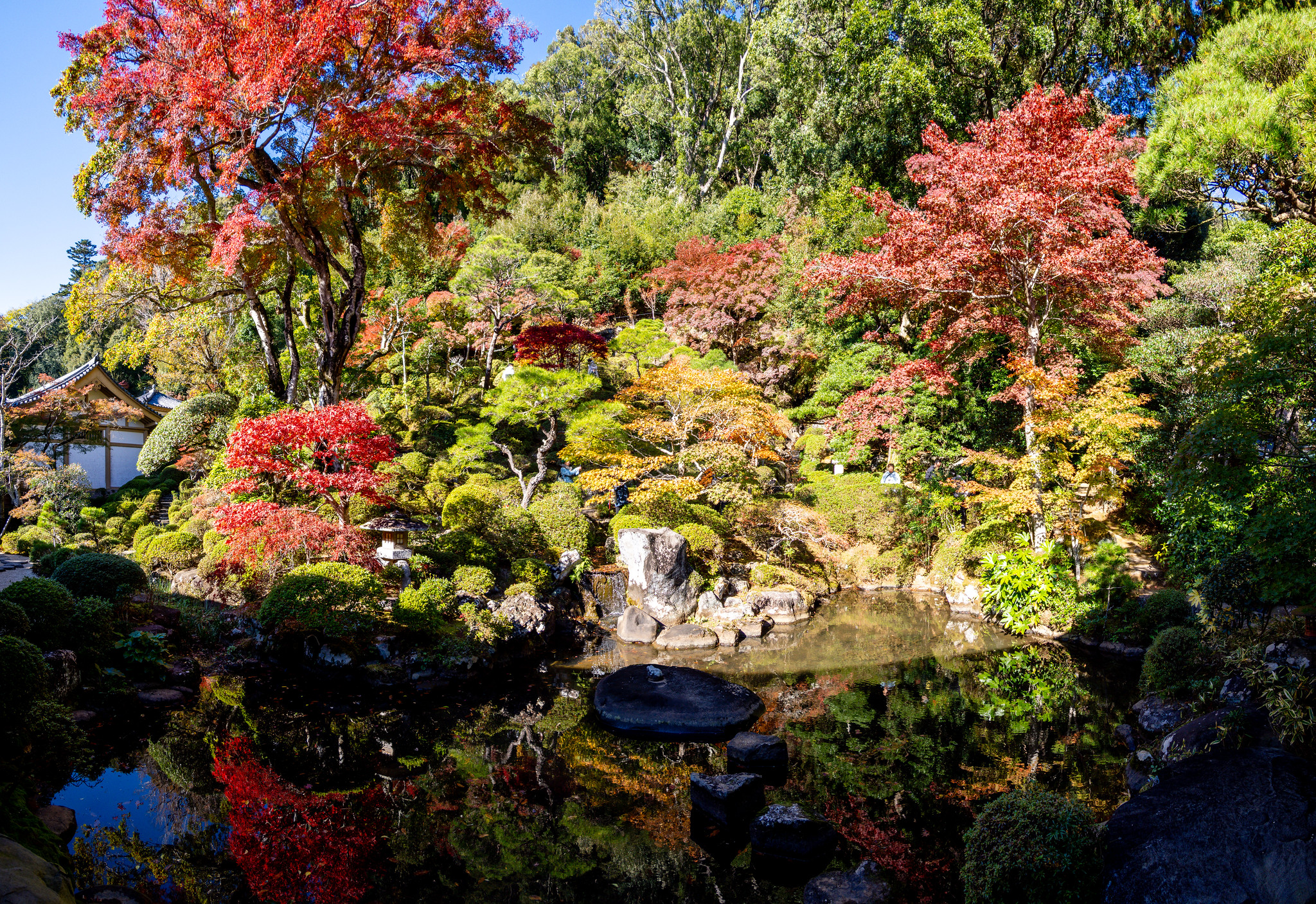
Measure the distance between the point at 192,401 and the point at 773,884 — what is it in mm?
15207

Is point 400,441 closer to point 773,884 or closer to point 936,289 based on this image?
point 936,289

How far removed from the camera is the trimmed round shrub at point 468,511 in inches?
433

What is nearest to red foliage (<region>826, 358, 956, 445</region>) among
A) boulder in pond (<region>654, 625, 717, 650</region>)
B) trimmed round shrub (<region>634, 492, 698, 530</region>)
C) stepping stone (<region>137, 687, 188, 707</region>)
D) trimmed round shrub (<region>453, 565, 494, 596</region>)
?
trimmed round shrub (<region>634, 492, 698, 530</region>)

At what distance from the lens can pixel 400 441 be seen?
1540 centimetres

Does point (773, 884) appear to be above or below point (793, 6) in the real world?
below

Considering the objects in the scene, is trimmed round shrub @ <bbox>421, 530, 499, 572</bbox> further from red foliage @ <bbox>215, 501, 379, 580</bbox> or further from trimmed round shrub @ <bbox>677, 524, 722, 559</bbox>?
trimmed round shrub @ <bbox>677, 524, 722, 559</bbox>

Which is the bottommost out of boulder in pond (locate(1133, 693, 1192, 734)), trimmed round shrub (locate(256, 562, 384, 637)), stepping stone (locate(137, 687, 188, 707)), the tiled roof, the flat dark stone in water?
the flat dark stone in water

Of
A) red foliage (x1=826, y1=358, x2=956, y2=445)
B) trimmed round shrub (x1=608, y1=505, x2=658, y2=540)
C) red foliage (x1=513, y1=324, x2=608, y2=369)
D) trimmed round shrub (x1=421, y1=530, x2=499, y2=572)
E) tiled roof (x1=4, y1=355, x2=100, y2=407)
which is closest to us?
trimmed round shrub (x1=421, y1=530, x2=499, y2=572)

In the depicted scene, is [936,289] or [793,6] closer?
[936,289]

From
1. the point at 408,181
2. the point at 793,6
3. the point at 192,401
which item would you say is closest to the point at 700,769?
the point at 192,401

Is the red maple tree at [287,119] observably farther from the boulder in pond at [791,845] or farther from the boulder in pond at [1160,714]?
the boulder in pond at [1160,714]

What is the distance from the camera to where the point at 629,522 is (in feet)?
40.2

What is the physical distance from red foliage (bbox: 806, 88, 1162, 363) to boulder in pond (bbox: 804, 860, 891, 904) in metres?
9.95

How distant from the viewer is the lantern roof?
10930mm
